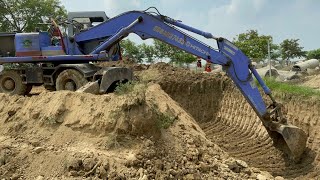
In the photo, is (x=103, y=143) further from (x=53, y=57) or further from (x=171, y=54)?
(x=171, y=54)

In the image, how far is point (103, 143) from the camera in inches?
248

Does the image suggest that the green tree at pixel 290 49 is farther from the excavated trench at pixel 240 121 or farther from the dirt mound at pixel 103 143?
the dirt mound at pixel 103 143

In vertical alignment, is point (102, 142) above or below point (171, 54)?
below

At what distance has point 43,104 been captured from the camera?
7.38m

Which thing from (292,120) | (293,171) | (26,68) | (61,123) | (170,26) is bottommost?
(293,171)

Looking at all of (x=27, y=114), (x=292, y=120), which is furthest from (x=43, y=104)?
(x=292, y=120)

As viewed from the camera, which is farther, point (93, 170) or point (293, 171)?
point (293, 171)

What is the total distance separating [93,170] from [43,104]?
2.27m

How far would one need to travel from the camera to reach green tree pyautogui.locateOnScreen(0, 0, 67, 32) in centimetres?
3016

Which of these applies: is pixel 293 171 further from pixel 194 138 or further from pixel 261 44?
pixel 261 44

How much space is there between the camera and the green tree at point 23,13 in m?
30.2

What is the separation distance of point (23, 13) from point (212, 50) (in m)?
25.1

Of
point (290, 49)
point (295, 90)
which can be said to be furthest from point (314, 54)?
point (295, 90)

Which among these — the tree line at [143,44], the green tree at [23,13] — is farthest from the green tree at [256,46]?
the green tree at [23,13]
